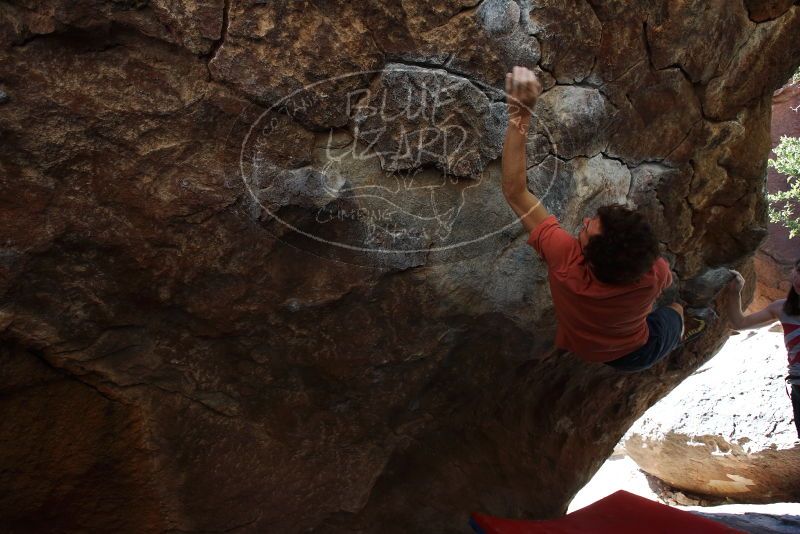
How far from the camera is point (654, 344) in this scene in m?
1.94

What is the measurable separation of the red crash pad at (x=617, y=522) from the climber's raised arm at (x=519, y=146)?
103 centimetres

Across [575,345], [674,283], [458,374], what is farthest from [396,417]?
[674,283]

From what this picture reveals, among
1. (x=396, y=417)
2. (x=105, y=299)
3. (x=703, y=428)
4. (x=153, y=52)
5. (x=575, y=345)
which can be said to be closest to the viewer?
(x=153, y=52)

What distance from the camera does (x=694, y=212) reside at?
7.84ft

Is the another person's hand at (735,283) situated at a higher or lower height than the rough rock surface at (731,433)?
higher

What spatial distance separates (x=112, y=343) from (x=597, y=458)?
7.07 ft

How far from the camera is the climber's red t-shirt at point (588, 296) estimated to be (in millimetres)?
1648

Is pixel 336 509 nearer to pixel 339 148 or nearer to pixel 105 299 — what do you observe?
pixel 105 299

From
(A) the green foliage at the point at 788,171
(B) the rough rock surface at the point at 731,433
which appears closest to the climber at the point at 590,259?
(B) the rough rock surface at the point at 731,433

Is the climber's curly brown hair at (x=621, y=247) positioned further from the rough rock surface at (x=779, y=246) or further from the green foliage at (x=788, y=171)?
the rough rock surface at (x=779, y=246)

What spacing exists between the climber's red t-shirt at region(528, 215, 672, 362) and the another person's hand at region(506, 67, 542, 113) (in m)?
0.30

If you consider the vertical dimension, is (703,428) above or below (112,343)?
below

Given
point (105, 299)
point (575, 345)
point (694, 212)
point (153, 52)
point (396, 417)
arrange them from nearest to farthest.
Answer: point (153, 52) → point (105, 299) → point (575, 345) → point (396, 417) → point (694, 212)

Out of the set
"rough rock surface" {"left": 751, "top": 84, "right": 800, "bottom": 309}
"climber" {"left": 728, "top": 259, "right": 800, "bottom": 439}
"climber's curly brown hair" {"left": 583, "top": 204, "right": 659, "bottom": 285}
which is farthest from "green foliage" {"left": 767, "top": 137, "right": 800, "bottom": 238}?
"climber's curly brown hair" {"left": 583, "top": 204, "right": 659, "bottom": 285}
